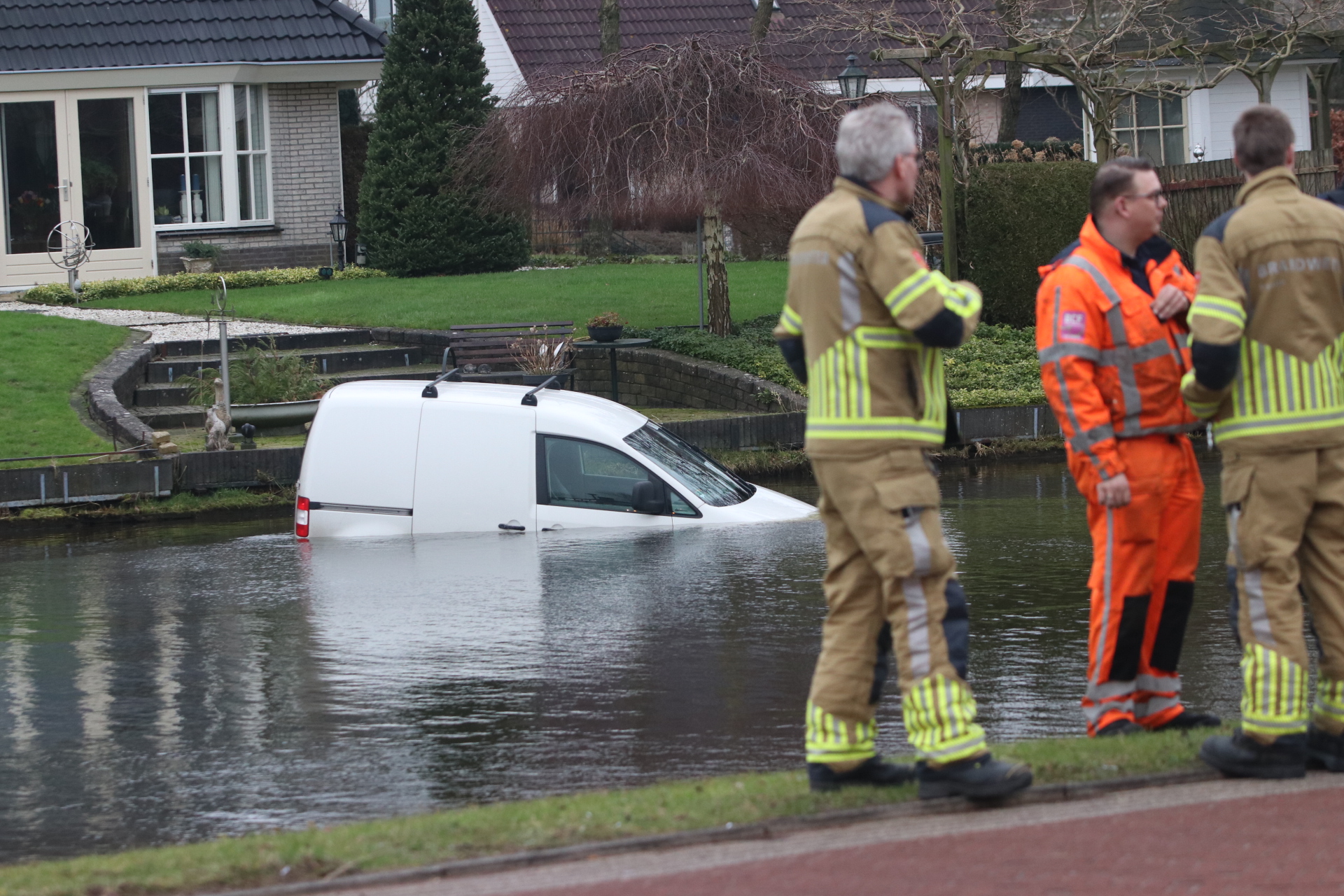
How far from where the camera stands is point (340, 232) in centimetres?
2981

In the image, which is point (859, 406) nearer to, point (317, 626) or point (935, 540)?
point (935, 540)

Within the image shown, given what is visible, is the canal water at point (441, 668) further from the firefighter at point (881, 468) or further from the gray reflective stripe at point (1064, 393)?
the gray reflective stripe at point (1064, 393)

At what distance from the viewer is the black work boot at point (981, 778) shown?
4.51m

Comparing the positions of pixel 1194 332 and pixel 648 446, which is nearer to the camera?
pixel 1194 332

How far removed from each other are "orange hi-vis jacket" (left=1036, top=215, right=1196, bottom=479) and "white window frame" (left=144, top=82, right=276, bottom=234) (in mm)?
25471

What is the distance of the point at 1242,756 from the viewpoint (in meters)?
4.78

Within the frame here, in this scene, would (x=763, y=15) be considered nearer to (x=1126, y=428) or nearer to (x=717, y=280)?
(x=717, y=280)

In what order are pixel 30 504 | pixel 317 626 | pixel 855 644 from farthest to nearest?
1. pixel 30 504
2. pixel 317 626
3. pixel 855 644

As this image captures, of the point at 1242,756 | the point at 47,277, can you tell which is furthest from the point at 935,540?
the point at 47,277

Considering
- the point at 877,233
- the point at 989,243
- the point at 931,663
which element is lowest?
the point at 931,663

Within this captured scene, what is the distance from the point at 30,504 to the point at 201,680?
314 inches

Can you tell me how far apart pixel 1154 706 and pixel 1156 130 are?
92.7 feet

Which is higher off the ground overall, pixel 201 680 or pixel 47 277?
pixel 47 277

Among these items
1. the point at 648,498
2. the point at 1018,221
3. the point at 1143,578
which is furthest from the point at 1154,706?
the point at 1018,221
